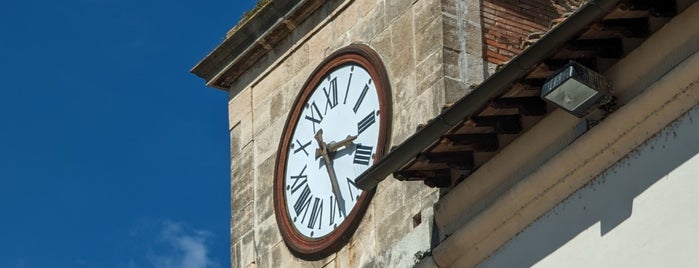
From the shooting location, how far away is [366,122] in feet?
53.3

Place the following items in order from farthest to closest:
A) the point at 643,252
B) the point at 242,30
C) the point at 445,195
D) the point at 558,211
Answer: the point at 242,30 → the point at 445,195 → the point at 558,211 → the point at 643,252

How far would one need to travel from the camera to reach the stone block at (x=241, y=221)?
17344mm

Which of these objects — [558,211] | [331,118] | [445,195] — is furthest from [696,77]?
[331,118]

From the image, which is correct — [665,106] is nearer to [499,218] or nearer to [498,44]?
[499,218]

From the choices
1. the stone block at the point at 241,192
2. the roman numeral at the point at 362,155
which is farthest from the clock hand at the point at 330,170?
the stone block at the point at 241,192

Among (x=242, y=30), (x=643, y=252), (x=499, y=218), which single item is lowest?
(x=643, y=252)

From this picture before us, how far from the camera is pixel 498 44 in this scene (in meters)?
16.0

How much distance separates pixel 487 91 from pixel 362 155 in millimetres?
2696

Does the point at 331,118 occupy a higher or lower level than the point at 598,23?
higher

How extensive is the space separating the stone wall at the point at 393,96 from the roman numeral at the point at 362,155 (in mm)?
272

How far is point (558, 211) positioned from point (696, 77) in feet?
4.37

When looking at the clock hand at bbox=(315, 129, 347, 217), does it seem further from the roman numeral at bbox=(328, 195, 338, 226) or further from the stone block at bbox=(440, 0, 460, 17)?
the stone block at bbox=(440, 0, 460, 17)

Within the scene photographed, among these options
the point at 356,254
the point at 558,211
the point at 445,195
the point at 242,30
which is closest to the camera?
the point at 558,211

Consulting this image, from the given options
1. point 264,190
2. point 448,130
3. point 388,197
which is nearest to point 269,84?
point 264,190
